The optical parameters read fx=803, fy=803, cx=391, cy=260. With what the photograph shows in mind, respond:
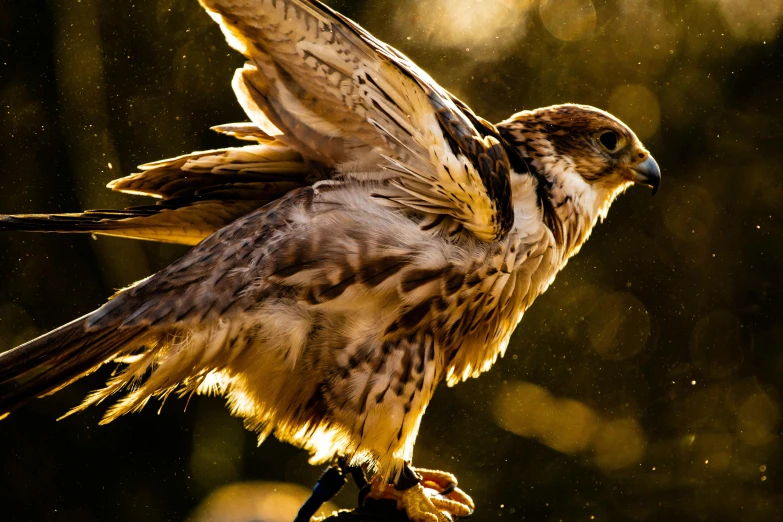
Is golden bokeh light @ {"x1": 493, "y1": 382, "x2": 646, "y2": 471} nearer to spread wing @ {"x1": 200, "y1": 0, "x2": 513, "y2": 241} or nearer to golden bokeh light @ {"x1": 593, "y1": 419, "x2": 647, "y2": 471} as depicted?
golden bokeh light @ {"x1": 593, "y1": 419, "x2": 647, "y2": 471}

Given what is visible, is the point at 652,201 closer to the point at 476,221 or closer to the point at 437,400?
the point at 437,400

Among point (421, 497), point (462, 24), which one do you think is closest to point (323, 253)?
point (421, 497)

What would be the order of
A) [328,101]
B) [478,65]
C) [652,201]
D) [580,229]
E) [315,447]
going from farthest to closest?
[652,201]
[478,65]
[580,229]
[315,447]
[328,101]

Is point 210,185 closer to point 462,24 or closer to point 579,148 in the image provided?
point 579,148

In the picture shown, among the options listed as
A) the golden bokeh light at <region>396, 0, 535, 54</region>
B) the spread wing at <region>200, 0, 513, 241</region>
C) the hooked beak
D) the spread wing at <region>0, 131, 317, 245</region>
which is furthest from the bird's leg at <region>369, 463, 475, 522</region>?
the golden bokeh light at <region>396, 0, 535, 54</region>

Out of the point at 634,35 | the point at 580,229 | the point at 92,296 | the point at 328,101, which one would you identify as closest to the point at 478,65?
the point at 634,35

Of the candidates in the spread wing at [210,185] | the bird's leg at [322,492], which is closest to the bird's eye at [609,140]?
the spread wing at [210,185]
